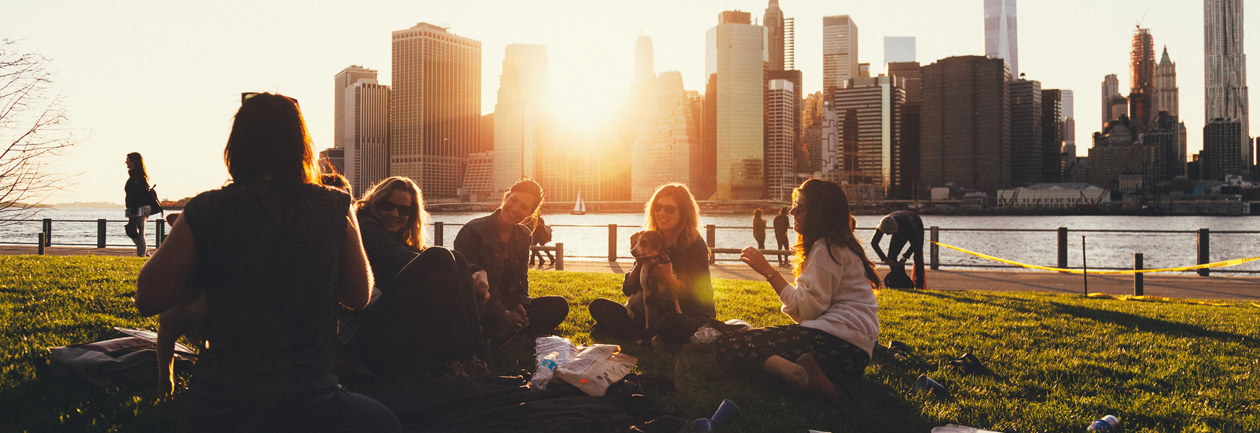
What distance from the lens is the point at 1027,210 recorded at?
123562mm

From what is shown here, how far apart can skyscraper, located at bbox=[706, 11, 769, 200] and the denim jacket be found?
14397 cm

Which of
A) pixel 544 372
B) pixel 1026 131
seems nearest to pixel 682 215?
pixel 544 372

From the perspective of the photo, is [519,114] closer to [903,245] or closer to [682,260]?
[903,245]

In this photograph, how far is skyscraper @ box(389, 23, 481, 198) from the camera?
493ft

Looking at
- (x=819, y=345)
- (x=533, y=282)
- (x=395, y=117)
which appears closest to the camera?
(x=819, y=345)

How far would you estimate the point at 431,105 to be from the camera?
153 meters

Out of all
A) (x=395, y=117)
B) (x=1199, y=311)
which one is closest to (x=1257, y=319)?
(x=1199, y=311)

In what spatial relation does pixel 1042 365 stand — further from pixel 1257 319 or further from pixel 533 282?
pixel 533 282

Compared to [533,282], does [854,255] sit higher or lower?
higher

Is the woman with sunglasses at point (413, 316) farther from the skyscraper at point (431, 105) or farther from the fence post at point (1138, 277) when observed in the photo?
the skyscraper at point (431, 105)

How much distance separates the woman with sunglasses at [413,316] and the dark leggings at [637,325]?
146 centimetres

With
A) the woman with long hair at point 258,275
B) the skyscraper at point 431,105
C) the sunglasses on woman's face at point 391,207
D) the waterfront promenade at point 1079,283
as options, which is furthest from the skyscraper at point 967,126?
the woman with long hair at point 258,275

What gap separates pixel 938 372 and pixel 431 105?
159 m

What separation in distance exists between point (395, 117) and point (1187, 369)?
159610mm
